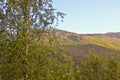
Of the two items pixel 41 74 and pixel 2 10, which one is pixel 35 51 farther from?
pixel 2 10

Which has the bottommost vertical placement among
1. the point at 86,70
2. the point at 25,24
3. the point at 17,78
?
the point at 86,70

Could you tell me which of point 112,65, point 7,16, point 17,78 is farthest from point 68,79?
point 112,65

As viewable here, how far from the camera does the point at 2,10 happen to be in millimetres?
26812

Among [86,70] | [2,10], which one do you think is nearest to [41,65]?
[2,10]

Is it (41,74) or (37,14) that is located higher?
(37,14)

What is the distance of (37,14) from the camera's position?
27766mm

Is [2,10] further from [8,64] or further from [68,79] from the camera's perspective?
[68,79]

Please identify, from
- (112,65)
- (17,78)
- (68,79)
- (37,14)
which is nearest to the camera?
(17,78)

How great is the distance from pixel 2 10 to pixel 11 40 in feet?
9.75

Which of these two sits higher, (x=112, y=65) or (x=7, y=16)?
(x=7, y=16)

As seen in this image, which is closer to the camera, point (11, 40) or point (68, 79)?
point (11, 40)

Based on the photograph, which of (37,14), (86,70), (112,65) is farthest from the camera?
(112,65)

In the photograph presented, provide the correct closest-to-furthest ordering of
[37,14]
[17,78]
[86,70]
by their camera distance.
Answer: [17,78]
[37,14]
[86,70]

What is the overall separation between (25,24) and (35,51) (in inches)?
107
